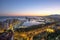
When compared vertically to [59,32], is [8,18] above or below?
above

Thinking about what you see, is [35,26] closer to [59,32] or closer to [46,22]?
[46,22]

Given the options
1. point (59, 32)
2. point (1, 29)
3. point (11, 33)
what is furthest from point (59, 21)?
point (1, 29)

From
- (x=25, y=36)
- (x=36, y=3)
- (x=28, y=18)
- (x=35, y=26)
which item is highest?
(x=36, y=3)

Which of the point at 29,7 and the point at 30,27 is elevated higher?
the point at 29,7
